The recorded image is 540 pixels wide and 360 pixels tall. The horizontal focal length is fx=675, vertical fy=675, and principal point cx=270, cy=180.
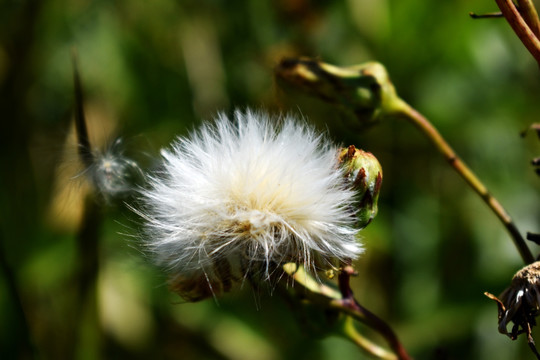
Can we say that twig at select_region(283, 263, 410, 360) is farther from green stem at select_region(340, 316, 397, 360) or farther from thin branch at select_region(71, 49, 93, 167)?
thin branch at select_region(71, 49, 93, 167)

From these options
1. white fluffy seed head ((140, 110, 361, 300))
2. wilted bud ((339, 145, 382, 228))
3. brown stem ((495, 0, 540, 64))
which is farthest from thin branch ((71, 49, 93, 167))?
brown stem ((495, 0, 540, 64))

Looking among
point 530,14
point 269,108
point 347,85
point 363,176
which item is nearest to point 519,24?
point 530,14

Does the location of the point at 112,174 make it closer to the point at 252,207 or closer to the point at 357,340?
the point at 252,207

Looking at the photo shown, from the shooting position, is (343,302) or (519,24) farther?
(343,302)

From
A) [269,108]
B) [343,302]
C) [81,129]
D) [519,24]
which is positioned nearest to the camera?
[519,24]

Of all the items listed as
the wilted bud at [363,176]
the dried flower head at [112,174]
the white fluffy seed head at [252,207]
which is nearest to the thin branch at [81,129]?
the dried flower head at [112,174]

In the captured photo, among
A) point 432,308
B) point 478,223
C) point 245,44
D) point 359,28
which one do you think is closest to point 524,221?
point 478,223

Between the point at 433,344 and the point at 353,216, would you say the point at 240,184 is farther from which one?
the point at 433,344
